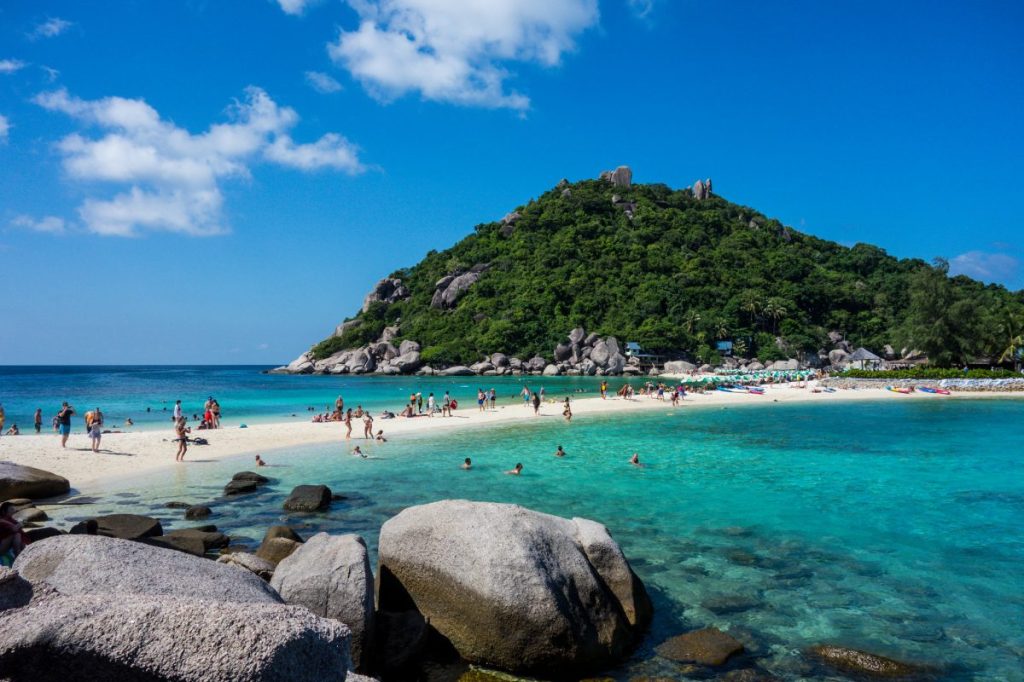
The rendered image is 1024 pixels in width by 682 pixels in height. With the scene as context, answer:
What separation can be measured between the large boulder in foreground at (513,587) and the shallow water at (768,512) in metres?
0.72

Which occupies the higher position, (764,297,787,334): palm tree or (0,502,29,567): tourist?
(764,297,787,334): palm tree

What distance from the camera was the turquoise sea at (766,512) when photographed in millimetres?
9172

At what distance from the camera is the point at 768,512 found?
16.0 metres

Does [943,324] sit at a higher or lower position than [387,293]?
lower

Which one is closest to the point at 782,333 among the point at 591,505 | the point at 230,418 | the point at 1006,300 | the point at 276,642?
the point at 1006,300

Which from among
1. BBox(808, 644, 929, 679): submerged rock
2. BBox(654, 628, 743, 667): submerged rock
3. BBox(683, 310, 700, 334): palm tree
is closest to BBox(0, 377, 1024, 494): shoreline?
BBox(654, 628, 743, 667): submerged rock

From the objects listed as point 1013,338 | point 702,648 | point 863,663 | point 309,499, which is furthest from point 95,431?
point 1013,338

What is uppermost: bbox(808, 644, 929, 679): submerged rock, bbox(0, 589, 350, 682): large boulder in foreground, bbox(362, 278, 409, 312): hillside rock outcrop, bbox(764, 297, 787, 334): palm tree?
bbox(362, 278, 409, 312): hillside rock outcrop

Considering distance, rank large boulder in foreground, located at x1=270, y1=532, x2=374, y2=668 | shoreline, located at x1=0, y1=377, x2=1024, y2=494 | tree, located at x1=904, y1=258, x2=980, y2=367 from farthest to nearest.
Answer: tree, located at x1=904, y1=258, x2=980, y2=367
shoreline, located at x1=0, y1=377, x2=1024, y2=494
large boulder in foreground, located at x1=270, y1=532, x2=374, y2=668

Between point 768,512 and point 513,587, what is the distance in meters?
11.1

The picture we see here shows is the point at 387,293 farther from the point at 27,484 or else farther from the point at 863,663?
the point at 863,663

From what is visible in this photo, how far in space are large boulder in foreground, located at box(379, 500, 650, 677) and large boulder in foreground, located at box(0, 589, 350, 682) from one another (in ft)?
16.2

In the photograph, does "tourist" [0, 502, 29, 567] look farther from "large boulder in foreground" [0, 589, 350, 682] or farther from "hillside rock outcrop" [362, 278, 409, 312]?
"hillside rock outcrop" [362, 278, 409, 312]

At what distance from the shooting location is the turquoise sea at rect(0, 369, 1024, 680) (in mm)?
9172
